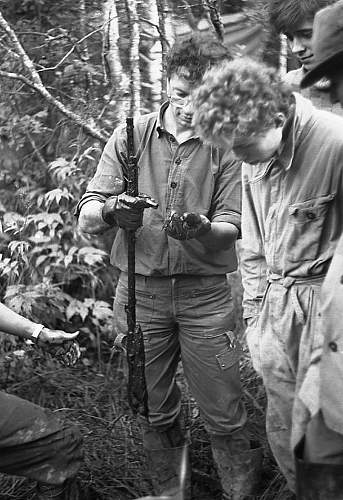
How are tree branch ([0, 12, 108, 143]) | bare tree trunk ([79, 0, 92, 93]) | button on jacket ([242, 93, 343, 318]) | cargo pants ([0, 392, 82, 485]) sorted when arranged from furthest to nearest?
bare tree trunk ([79, 0, 92, 93])
tree branch ([0, 12, 108, 143])
cargo pants ([0, 392, 82, 485])
button on jacket ([242, 93, 343, 318])

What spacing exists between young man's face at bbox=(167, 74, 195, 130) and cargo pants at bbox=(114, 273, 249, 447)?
76cm

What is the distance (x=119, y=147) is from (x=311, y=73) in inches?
53.5

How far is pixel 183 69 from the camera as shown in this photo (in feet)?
11.5

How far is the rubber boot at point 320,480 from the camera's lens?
241 cm

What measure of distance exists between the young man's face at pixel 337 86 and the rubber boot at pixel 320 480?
4.00 ft

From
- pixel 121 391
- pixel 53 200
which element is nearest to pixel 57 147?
pixel 53 200

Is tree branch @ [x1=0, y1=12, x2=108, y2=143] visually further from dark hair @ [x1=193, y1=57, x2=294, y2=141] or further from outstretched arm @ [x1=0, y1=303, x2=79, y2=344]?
dark hair @ [x1=193, y1=57, x2=294, y2=141]

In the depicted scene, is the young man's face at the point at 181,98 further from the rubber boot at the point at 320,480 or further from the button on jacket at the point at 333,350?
the rubber boot at the point at 320,480

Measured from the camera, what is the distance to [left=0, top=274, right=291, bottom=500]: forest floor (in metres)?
3.85

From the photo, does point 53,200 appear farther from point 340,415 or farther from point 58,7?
point 340,415

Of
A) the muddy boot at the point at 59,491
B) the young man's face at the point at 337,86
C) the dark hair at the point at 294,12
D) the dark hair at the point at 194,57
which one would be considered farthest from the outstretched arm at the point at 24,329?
the dark hair at the point at 294,12

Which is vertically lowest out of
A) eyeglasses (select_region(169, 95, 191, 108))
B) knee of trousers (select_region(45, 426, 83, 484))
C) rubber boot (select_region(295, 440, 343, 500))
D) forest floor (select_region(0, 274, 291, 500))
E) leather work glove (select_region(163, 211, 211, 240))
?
forest floor (select_region(0, 274, 291, 500))

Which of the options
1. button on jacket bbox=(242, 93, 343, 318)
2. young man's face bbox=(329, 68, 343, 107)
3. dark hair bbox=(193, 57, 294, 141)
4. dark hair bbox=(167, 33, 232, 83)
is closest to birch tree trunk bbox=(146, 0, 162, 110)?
dark hair bbox=(167, 33, 232, 83)

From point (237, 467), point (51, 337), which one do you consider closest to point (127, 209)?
point (51, 337)
